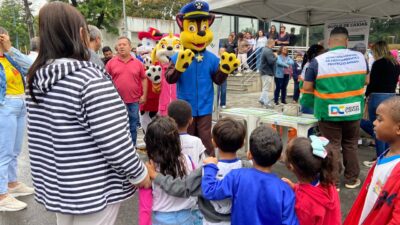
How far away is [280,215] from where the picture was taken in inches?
75.7

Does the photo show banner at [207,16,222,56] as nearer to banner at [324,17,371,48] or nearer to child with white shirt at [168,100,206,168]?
banner at [324,17,371,48]

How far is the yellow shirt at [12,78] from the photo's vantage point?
370 centimetres

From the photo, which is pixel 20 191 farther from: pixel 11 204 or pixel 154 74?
pixel 154 74

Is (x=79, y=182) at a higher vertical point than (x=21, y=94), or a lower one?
A: lower

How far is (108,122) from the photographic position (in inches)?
67.4

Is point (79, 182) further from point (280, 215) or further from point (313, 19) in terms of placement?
point (313, 19)

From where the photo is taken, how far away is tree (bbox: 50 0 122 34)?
28.8m

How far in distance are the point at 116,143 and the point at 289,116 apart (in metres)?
3.78

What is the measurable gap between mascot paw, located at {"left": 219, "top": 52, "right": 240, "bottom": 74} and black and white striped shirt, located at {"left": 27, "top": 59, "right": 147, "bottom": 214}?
225 cm

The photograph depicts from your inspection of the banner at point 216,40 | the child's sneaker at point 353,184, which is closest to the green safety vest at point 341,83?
the child's sneaker at point 353,184

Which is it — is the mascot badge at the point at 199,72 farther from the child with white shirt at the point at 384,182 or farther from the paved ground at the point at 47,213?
the child with white shirt at the point at 384,182

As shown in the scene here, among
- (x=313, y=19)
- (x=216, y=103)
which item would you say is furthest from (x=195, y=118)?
(x=313, y=19)

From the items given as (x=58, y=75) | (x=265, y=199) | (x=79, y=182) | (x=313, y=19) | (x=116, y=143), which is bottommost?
(x=265, y=199)

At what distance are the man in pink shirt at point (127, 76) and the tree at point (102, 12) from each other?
24.9 metres
